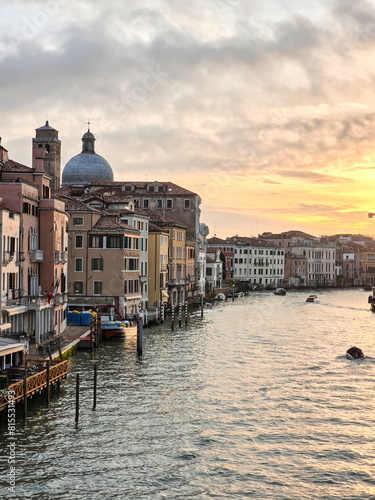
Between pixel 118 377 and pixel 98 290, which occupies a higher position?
pixel 98 290

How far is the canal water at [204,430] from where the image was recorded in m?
17.2

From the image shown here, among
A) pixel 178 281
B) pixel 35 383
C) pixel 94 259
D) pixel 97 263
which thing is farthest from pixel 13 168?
pixel 178 281

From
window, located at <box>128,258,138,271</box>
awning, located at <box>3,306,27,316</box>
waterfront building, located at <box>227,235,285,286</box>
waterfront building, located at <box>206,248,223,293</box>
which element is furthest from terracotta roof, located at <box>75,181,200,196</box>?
waterfront building, located at <box>227,235,285,286</box>

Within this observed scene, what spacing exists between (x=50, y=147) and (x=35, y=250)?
5484cm

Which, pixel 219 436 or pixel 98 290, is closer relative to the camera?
pixel 219 436

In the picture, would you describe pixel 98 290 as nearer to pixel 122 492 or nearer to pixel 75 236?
pixel 75 236

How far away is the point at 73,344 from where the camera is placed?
34.8 meters

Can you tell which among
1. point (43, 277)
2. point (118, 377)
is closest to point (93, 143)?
point (43, 277)

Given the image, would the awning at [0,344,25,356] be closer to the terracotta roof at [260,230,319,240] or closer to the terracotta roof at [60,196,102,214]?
the terracotta roof at [60,196,102,214]

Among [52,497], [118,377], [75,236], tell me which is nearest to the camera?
[52,497]

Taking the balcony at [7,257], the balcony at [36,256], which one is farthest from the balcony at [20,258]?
the balcony at [36,256]

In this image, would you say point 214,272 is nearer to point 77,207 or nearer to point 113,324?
point 77,207

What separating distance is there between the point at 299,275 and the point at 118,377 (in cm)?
11408

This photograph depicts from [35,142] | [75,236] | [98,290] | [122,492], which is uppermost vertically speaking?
[35,142]
